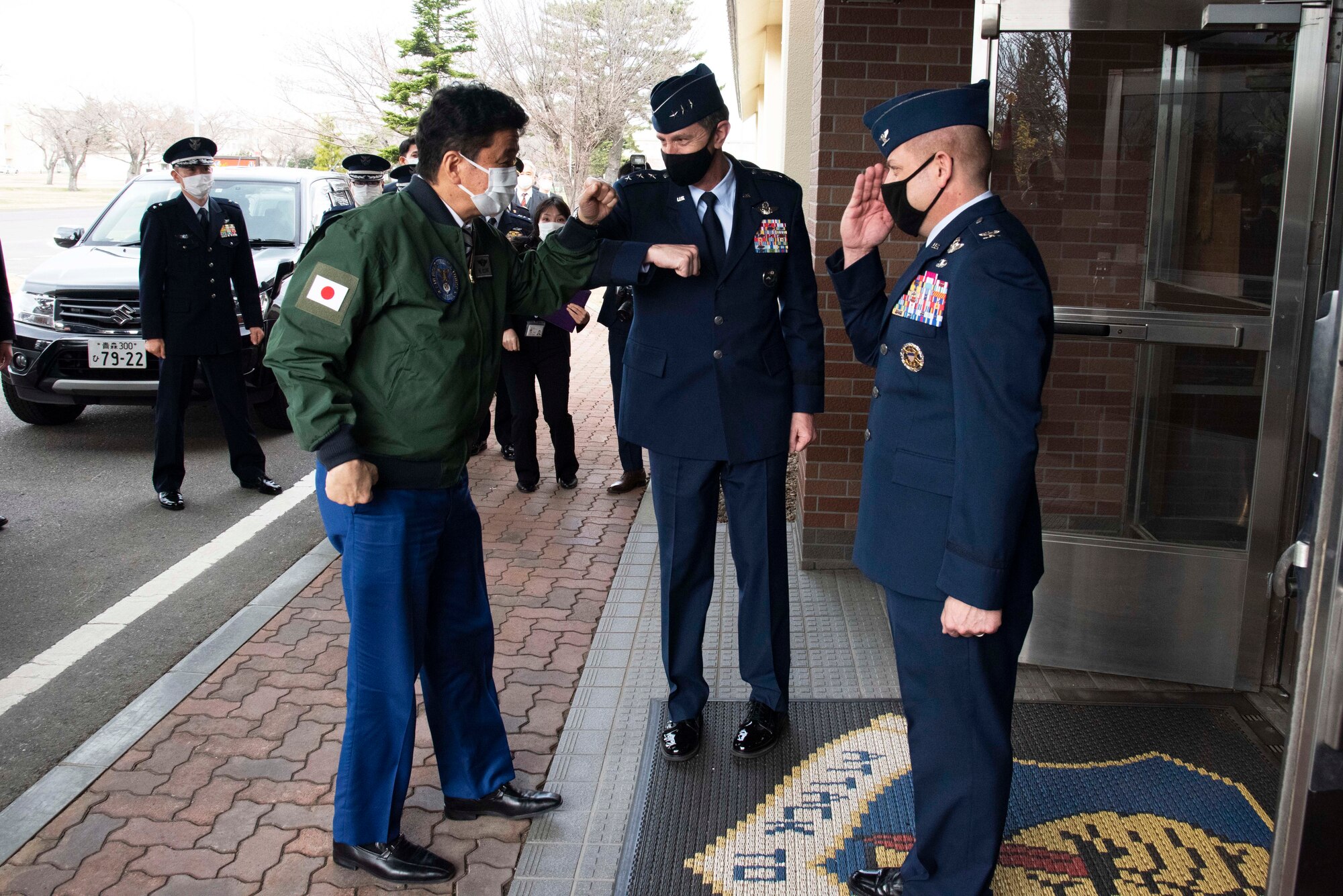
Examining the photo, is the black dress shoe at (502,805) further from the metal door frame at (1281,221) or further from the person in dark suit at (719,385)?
the metal door frame at (1281,221)

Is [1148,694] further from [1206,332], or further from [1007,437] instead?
[1007,437]

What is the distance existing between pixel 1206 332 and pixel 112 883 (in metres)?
3.93

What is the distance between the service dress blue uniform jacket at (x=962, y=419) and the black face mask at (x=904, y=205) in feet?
0.28

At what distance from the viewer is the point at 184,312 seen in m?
6.53

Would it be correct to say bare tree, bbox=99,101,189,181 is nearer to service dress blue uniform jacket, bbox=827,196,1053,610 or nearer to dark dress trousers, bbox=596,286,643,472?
dark dress trousers, bbox=596,286,643,472

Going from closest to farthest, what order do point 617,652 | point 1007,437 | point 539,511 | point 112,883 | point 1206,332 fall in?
point 1007,437, point 112,883, point 1206,332, point 617,652, point 539,511

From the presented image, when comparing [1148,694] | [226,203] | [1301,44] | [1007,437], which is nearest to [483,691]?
[1007,437]

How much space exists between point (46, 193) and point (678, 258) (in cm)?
5245

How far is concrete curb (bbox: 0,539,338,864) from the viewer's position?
328 centimetres

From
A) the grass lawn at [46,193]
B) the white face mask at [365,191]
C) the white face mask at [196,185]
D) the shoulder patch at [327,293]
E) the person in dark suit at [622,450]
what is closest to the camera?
the shoulder patch at [327,293]

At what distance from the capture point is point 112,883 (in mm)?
2951

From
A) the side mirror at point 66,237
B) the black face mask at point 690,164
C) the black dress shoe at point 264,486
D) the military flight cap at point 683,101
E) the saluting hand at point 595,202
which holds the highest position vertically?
the military flight cap at point 683,101

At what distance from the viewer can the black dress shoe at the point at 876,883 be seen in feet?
9.22

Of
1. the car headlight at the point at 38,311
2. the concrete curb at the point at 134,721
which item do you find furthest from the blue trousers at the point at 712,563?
the car headlight at the point at 38,311
